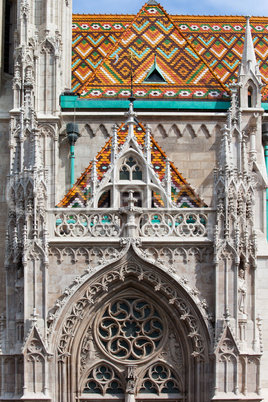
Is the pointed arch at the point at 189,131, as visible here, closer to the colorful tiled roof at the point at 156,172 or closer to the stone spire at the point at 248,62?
the stone spire at the point at 248,62

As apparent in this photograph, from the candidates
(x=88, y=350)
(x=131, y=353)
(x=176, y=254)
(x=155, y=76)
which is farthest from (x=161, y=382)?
(x=155, y=76)

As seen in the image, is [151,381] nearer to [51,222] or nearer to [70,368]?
[70,368]

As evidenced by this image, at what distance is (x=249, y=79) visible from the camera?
26391mm

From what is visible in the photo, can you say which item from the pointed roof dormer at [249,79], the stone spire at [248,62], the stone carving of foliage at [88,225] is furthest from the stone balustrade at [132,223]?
the stone spire at [248,62]

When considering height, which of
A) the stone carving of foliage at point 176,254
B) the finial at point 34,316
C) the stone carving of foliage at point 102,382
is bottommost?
the stone carving of foliage at point 102,382

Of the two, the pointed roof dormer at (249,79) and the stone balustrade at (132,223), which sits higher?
the pointed roof dormer at (249,79)

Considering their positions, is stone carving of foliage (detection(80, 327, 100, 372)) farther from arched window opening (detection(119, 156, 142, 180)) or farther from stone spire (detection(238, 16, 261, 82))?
stone spire (detection(238, 16, 261, 82))

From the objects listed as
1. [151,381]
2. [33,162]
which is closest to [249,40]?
[33,162]

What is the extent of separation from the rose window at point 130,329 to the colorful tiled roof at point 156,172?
209 cm

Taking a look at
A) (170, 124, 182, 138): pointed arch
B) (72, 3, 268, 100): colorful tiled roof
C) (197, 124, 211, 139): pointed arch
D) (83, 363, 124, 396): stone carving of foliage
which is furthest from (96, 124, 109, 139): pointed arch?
(83, 363, 124, 396): stone carving of foliage

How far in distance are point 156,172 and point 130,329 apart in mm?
3184

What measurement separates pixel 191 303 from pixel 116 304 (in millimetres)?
1454

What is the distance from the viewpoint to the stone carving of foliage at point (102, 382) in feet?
74.6

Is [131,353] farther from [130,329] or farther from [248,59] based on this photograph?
[248,59]
